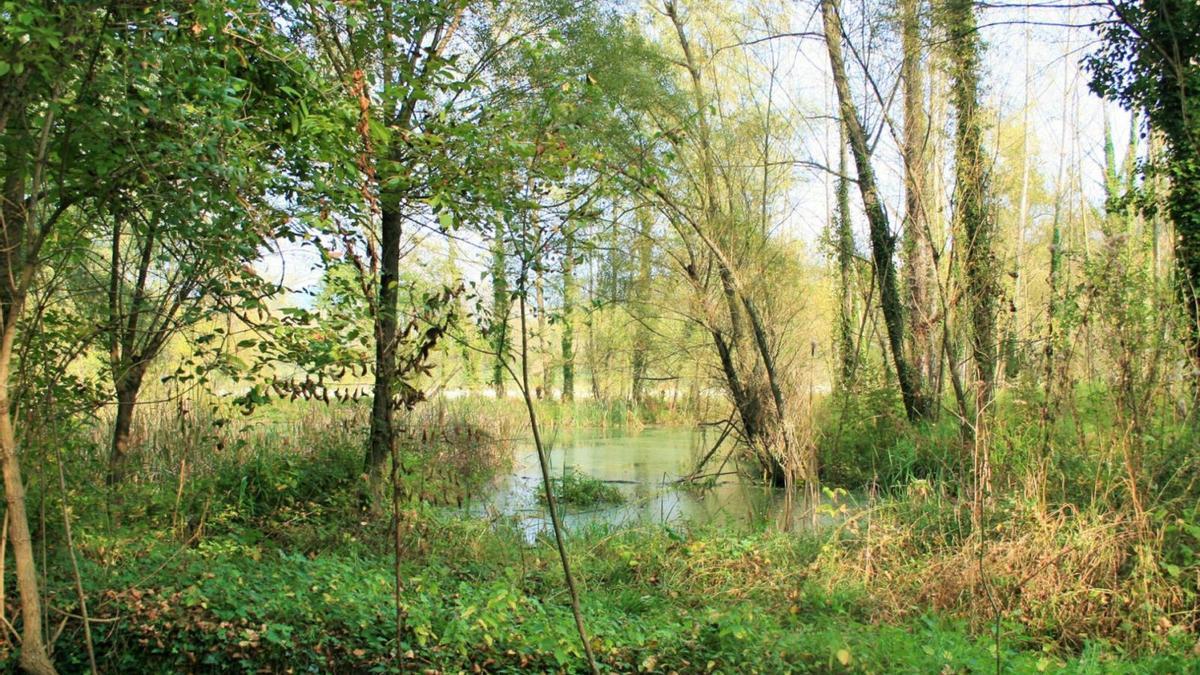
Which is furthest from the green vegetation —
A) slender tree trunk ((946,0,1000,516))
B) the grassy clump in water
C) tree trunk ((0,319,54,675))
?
the grassy clump in water

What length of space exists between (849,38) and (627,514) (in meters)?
4.64

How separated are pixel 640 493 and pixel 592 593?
4.13 metres

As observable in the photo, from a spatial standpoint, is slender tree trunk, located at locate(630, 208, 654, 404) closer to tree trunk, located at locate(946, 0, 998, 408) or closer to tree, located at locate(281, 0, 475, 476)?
tree trunk, located at locate(946, 0, 998, 408)

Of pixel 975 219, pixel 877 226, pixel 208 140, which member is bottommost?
pixel 208 140

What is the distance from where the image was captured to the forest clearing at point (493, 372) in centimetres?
259

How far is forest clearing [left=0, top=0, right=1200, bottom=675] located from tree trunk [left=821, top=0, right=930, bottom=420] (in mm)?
113

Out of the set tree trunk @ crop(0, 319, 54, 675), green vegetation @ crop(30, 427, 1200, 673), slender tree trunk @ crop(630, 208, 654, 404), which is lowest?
green vegetation @ crop(30, 427, 1200, 673)

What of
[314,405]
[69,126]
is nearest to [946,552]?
[69,126]

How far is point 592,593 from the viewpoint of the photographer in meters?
4.21

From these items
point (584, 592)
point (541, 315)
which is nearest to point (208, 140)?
point (541, 315)

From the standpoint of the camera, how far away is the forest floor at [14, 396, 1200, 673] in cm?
296

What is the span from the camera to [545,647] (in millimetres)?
2771

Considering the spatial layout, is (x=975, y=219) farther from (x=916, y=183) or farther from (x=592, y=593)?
(x=592, y=593)

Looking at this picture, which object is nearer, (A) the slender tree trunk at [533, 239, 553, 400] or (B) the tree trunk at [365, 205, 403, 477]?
(A) the slender tree trunk at [533, 239, 553, 400]
